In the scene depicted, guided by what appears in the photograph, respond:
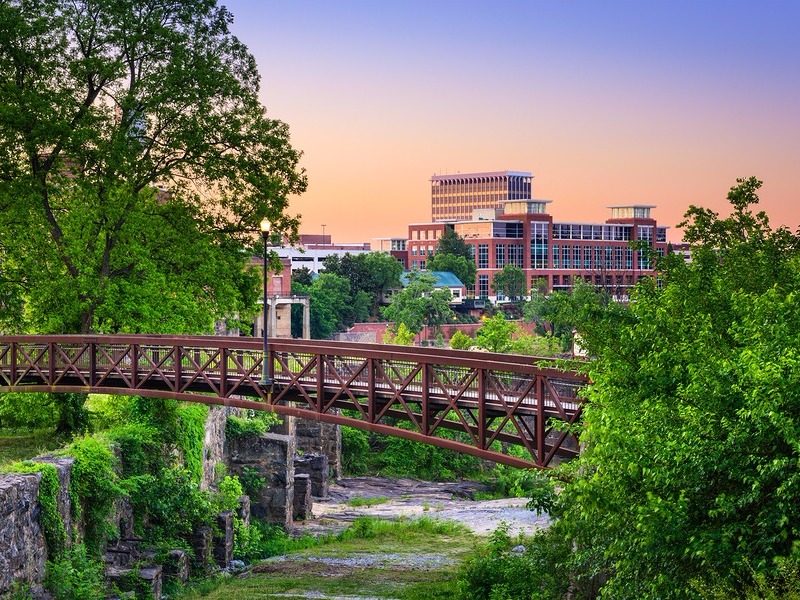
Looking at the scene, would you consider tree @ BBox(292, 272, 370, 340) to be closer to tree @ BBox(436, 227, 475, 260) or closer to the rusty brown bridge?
tree @ BBox(436, 227, 475, 260)

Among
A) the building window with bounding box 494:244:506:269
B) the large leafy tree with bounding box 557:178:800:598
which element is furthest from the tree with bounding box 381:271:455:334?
the large leafy tree with bounding box 557:178:800:598

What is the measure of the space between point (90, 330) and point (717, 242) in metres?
19.6

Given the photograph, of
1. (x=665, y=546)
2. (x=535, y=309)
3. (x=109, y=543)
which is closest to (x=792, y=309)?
(x=665, y=546)

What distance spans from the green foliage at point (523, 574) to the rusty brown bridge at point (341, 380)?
1.86m

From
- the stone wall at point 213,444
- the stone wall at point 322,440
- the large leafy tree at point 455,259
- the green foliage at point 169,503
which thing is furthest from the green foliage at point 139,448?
the large leafy tree at point 455,259

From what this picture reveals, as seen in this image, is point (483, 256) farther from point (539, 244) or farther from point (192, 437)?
point (192, 437)

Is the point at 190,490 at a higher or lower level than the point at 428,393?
lower

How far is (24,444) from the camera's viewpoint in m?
33.4

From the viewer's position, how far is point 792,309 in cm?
1789

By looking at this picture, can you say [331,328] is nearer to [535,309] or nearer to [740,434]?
[535,309]

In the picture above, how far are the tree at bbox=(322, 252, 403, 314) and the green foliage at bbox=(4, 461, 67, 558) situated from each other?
101321 mm

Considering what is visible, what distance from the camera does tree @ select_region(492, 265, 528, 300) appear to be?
149 meters

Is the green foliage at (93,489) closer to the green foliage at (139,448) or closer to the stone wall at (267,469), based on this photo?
the green foliage at (139,448)

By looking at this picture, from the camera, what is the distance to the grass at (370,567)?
32000 mm
